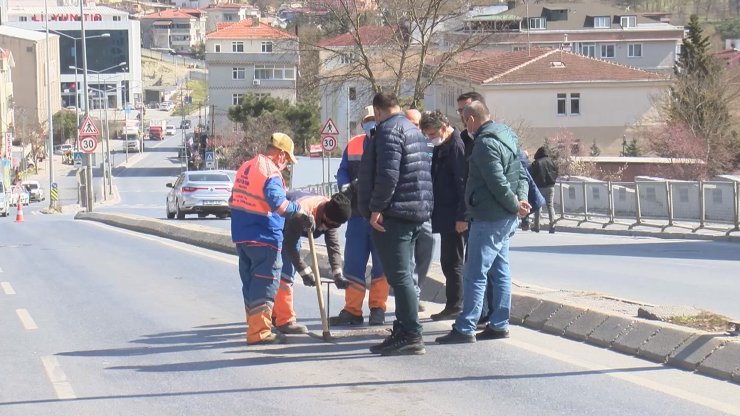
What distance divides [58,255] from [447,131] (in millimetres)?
12324

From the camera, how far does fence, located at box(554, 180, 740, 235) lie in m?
27.5

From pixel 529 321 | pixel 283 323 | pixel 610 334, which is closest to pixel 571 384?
pixel 610 334

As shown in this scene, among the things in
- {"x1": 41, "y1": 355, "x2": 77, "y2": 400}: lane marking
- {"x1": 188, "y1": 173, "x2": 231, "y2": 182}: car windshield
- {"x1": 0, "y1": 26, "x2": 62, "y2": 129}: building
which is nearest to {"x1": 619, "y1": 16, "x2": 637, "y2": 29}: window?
{"x1": 0, "y1": 26, "x2": 62, "y2": 129}: building

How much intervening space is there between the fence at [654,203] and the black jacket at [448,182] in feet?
55.9

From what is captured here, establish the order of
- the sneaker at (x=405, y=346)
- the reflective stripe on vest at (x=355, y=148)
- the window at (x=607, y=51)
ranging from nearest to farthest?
the sneaker at (x=405, y=346), the reflective stripe on vest at (x=355, y=148), the window at (x=607, y=51)

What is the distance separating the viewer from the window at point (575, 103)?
69000 mm

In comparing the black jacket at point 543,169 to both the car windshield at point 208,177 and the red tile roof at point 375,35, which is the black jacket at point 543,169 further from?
the car windshield at point 208,177

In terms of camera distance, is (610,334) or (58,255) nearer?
(610,334)

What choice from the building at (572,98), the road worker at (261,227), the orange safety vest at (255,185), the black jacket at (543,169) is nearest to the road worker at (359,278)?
the road worker at (261,227)

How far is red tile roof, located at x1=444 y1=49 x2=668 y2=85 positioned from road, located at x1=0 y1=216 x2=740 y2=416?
56.1 meters

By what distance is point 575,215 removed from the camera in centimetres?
3319

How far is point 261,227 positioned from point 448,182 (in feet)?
5.82

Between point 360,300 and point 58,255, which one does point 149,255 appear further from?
point 360,300

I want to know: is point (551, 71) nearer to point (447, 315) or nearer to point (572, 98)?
point (572, 98)
